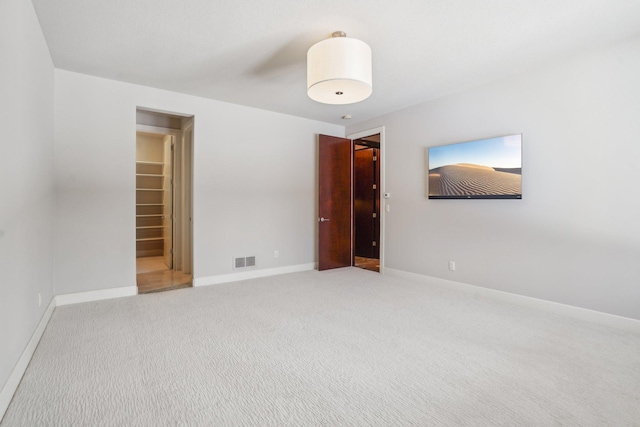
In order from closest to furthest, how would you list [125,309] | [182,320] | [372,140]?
[182,320] → [125,309] → [372,140]

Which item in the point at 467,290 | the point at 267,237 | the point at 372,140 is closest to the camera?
the point at 467,290

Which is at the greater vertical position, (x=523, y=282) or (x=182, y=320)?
(x=523, y=282)

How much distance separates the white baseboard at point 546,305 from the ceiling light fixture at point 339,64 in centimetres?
289

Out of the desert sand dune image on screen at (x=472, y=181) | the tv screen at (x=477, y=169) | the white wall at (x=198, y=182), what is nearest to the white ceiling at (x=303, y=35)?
the white wall at (x=198, y=182)

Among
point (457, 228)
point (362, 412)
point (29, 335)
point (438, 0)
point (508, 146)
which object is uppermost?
point (438, 0)

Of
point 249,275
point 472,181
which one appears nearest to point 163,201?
point 249,275

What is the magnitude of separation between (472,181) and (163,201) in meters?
6.33

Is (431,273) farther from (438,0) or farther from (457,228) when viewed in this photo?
(438,0)

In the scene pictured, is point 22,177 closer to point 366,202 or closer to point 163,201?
point 163,201

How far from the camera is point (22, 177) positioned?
219 centimetres

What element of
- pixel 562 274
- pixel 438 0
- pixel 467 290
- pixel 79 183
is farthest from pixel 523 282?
pixel 79 183

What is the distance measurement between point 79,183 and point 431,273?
4.69m

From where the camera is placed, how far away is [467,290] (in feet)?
13.4

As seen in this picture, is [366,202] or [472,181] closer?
[472,181]
